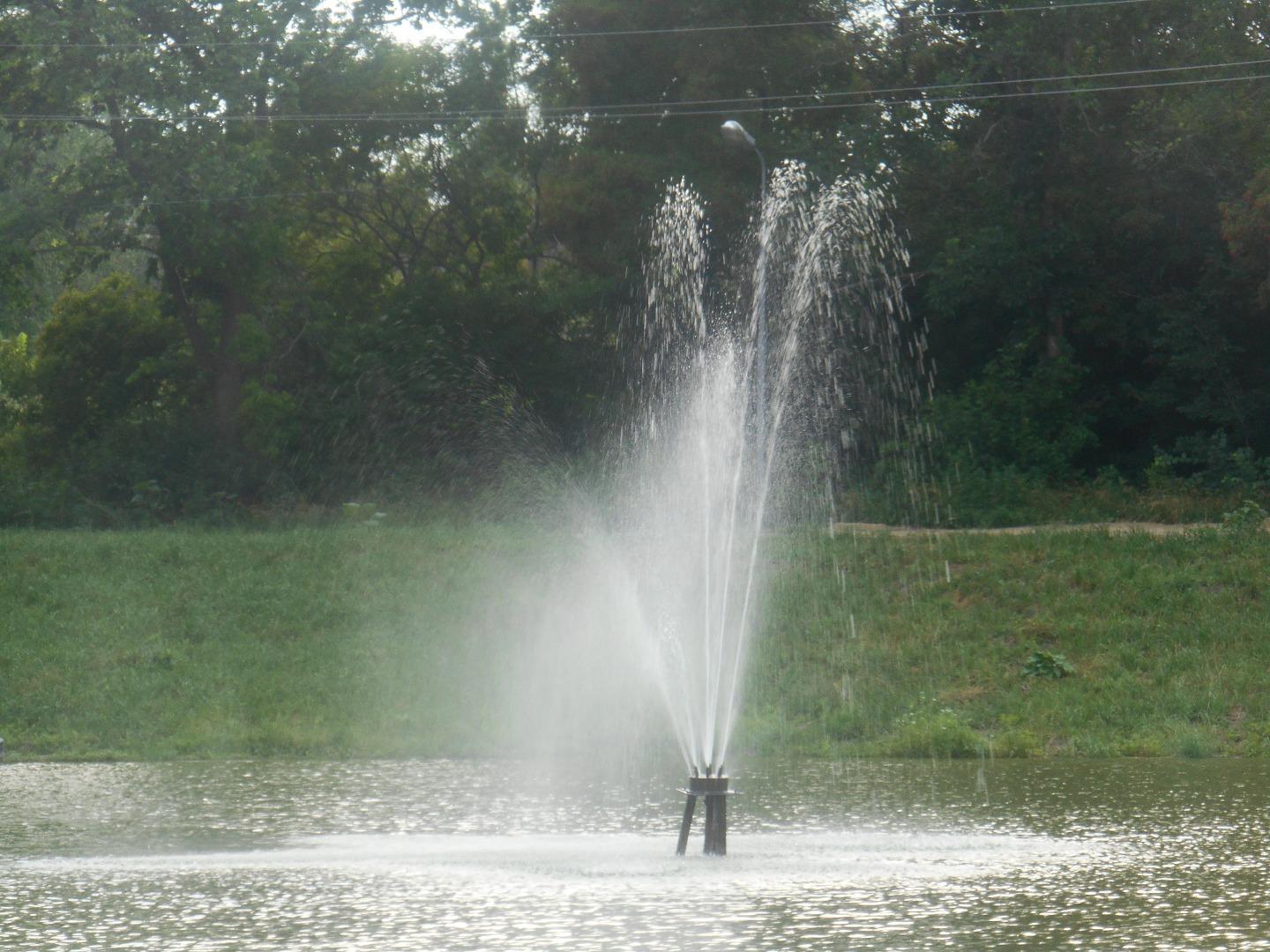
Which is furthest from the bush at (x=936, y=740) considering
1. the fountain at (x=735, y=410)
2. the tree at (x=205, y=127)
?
the tree at (x=205, y=127)

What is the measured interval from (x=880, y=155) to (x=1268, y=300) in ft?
27.9

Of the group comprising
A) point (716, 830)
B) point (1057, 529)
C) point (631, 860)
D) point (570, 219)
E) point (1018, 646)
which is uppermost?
point (570, 219)

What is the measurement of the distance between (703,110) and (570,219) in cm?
396

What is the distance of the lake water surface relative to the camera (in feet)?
26.6

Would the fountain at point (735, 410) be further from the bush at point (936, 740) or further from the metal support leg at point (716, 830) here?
the bush at point (936, 740)

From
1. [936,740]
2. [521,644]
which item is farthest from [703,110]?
[936,740]

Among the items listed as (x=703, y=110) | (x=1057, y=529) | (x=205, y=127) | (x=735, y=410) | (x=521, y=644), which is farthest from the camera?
(x=703, y=110)

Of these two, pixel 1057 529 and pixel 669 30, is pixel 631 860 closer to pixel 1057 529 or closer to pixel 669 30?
pixel 1057 529

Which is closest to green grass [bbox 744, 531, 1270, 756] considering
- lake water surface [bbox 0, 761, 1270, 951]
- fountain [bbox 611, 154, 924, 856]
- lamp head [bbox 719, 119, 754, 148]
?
fountain [bbox 611, 154, 924, 856]

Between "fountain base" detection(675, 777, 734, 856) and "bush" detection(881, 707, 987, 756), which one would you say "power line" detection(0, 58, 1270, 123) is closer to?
"bush" detection(881, 707, 987, 756)

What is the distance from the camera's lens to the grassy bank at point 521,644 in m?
17.2

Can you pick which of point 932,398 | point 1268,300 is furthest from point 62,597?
A: point 1268,300

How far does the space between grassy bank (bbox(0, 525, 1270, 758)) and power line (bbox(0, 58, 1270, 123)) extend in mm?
12186

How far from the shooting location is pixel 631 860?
10164 millimetres
